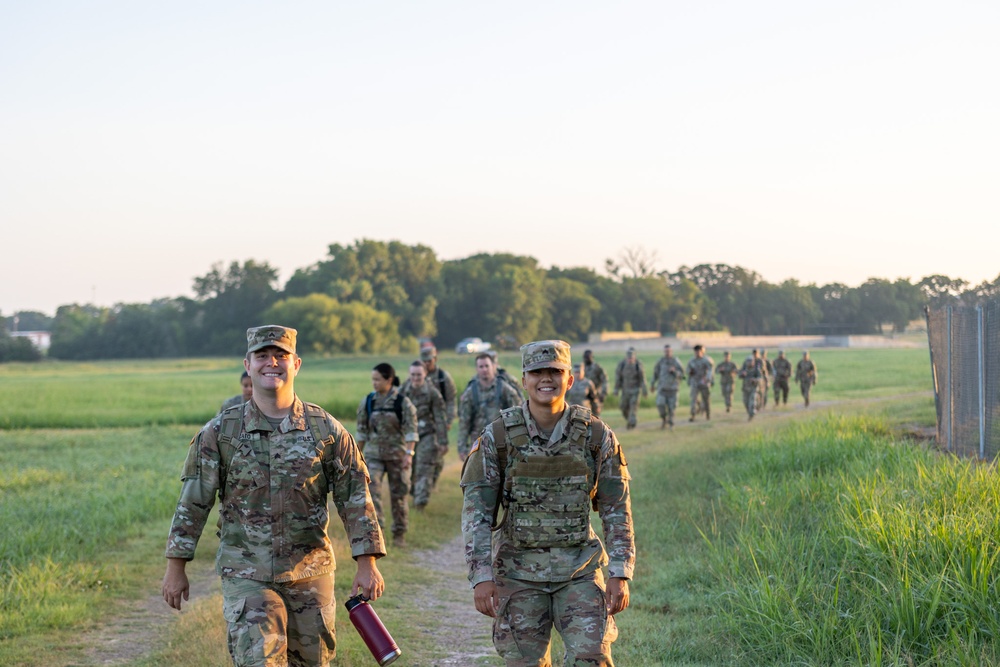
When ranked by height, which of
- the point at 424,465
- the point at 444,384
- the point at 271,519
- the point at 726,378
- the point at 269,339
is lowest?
the point at 424,465

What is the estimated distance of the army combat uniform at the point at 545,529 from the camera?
15.8 feet

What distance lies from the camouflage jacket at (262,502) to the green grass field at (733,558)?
2.00m

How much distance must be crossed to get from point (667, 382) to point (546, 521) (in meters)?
19.6

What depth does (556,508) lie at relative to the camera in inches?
194

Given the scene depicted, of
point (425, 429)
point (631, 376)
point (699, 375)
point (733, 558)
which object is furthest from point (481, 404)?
point (699, 375)

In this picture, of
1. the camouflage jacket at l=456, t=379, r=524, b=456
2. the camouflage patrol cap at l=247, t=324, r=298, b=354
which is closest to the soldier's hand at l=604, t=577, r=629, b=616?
the camouflage patrol cap at l=247, t=324, r=298, b=354

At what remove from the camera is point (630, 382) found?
79.4ft

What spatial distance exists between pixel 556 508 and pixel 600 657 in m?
0.72

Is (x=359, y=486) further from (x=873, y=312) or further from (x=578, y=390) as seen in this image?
(x=873, y=312)

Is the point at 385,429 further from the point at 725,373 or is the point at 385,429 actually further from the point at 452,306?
the point at 452,306

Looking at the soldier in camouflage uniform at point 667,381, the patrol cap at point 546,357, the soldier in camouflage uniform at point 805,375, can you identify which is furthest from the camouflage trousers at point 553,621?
the soldier in camouflage uniform at point 805,375

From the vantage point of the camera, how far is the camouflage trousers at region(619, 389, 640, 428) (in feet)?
80.3

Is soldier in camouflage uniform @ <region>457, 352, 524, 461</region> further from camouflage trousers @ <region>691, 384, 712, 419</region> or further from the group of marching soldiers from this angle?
camouflage trousers @ <region>691, 384, 712, 419</region>

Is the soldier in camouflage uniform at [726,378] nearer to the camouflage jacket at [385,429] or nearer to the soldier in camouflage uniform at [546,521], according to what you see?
the camouflage jacket at [385,429]
